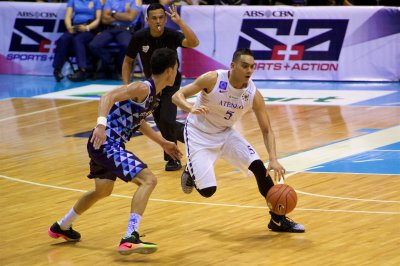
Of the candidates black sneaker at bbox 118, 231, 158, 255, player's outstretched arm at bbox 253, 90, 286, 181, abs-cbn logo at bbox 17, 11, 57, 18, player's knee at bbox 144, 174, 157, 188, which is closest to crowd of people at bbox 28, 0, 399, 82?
abs-cbn logo at bbox 17, 11, 57, 18

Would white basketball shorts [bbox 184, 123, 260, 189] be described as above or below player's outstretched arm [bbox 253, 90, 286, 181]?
below

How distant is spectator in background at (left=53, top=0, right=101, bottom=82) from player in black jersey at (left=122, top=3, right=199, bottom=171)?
24.5ft

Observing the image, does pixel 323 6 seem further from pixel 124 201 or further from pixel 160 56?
pixel 160 56

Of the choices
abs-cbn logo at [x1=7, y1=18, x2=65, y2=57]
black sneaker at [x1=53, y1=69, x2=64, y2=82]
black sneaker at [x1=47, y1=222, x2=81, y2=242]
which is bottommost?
black sneaker at [x1=53, y1=69, x2=64, y2=82]

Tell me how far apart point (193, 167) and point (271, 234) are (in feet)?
3.11

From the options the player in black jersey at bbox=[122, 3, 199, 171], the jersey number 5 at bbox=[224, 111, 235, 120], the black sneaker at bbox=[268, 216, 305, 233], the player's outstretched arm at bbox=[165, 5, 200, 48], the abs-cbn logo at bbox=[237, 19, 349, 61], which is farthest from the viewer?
the abs-cbn logo at bbox=[237, 19, 349, 61]

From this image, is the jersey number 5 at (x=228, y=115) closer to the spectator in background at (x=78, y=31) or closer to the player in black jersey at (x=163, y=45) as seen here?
the player in black jersey at (x=163, y=45)

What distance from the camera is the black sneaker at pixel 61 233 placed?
8.04 m

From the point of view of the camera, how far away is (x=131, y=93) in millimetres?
7535

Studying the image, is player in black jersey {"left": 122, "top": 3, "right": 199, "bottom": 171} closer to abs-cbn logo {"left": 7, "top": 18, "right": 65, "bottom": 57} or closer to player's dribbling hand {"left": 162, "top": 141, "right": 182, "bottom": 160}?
player's dribbling hand {"left": 162, "top": 141, "right": 182, "bottom": 160}

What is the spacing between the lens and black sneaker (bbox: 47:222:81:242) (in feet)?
26.4

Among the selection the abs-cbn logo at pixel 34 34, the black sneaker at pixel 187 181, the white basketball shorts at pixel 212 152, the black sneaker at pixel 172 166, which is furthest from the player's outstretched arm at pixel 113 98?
the abs-cbn logo at pixel 34 34

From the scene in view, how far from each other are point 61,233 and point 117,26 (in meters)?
10.9

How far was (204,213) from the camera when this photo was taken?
9.06 m
